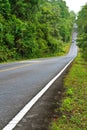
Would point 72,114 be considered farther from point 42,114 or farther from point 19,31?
point 19,31

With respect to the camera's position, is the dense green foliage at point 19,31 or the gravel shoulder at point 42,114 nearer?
the gravel shoulder at point 42,114

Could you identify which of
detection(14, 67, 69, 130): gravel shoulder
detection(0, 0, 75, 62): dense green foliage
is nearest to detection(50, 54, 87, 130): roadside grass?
detection(14, 67, 69, 130): gravel shoulder

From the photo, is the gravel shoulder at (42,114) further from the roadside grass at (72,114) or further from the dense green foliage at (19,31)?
the dense green foliage at (19,31)

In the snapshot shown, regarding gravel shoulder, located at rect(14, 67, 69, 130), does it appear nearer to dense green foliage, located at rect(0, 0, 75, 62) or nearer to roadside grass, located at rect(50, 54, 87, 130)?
roadside grass, located at rect(50, 54, 87, 130)

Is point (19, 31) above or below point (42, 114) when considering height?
above

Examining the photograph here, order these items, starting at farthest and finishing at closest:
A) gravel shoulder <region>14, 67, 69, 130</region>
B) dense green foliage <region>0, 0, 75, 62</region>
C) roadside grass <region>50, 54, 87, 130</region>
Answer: dense green foliage <region>0, 0, 75, 62</region> → roadside grass <region>50, 54, 87, 130</region> → gravel shoulder <region>14, 67, 69, 130</region>

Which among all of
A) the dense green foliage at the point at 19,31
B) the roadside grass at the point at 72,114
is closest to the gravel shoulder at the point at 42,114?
the roadside grass at the point at 72,114

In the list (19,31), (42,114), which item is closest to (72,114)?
(42,114)

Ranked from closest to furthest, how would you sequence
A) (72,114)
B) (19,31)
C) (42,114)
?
(42,114)
(72,114)
(19,31)

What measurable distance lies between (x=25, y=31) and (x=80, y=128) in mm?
42600

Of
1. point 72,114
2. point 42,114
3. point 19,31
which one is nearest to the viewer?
point 42,114

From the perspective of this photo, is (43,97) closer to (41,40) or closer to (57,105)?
(57,105)

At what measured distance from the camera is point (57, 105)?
7414 millimetres

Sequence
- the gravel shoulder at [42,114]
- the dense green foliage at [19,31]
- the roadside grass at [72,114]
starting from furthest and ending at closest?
1. the dense green foliage at [19,31]
2. the roadside grass at [72,114]
3. the gravel shoulder at [42,114]
